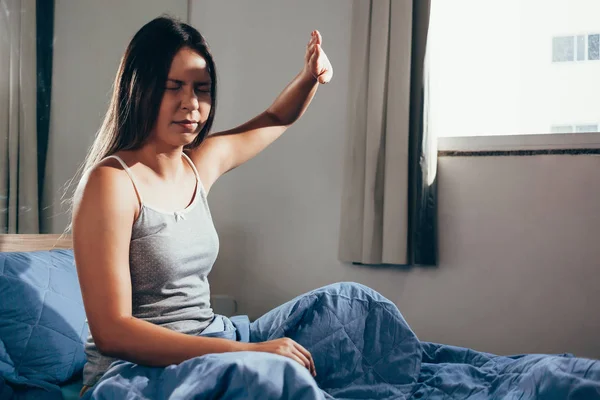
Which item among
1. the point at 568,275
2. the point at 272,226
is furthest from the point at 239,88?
the point at 568,275

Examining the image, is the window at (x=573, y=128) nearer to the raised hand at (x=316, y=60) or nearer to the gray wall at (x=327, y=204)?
the gray wall at (x=327, y=204)

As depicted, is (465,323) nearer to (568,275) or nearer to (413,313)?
(413,313)

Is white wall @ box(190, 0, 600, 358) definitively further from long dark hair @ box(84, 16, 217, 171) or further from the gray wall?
long dark hair @ box(84, 16, 217, 171)

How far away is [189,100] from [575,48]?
178 cm

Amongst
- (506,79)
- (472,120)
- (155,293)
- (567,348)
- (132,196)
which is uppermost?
(506,79)

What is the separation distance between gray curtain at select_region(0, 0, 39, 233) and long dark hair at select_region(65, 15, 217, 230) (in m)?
0.62

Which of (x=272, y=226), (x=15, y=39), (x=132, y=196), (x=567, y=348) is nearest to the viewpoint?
(x=132, y=196)

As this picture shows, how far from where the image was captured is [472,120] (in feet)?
8.37

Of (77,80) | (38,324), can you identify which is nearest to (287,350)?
(38,324)

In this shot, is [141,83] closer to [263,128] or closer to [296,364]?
[263,128]

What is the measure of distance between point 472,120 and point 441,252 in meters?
0.56

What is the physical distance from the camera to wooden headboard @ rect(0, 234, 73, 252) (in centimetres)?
170

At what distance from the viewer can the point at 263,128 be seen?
62.3 inches

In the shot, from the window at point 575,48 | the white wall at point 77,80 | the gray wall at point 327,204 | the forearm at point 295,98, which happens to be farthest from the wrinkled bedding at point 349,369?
the window at point 575,48
